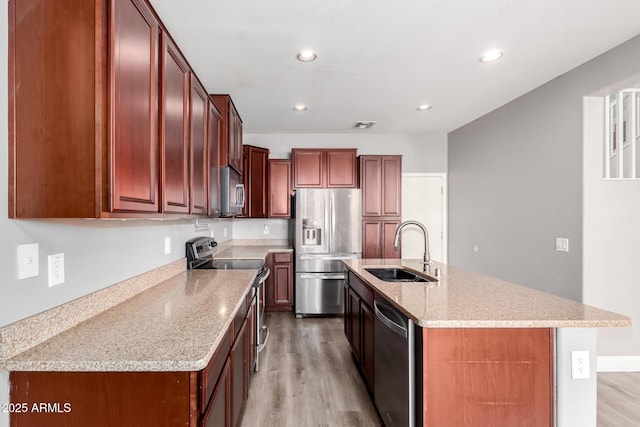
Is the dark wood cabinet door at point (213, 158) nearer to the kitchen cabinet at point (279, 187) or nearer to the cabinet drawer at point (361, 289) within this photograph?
the cabinet drawer at point (361, 289)

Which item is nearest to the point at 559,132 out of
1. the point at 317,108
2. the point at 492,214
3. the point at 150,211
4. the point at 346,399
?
the point at 492,214

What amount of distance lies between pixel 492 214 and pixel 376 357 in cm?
281

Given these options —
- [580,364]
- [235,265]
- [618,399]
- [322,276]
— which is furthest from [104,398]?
[322,276]

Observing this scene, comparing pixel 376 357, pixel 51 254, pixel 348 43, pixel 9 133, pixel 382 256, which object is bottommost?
pixel 376 357

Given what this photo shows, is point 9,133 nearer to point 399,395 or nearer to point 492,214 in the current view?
point 399,395

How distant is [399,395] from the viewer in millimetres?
1568

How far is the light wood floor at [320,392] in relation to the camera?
2.13 meters

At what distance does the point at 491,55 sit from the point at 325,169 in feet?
8.24

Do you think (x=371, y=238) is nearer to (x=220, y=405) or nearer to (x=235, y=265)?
(x=235, y=265)

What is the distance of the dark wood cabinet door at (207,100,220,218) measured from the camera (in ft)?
7.97

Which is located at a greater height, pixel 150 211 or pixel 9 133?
pixel 9 133

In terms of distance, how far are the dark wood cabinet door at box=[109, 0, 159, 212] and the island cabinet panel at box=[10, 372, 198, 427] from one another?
557 millimetres

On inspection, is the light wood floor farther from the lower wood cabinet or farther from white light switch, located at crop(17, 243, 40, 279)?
white light switch, located at crop(17, 243, 40, 279)

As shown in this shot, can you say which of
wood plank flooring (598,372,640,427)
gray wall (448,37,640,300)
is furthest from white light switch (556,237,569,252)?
wood plank flooring (598,372,640,427)
